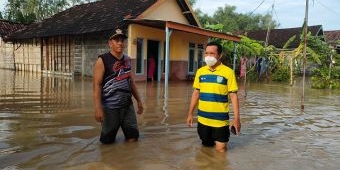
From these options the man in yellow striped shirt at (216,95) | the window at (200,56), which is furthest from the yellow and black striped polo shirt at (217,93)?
the window at (200,56)

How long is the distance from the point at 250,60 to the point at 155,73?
10279mm

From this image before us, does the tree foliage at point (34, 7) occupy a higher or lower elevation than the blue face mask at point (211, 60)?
higher

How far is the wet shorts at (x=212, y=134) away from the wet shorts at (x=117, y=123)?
3.28ft

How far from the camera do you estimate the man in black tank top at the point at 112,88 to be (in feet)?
17.3

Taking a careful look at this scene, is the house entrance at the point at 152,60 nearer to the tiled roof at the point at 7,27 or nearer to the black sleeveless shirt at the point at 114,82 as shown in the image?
the tiled roof at the point at 7,27

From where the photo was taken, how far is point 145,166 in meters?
4.55

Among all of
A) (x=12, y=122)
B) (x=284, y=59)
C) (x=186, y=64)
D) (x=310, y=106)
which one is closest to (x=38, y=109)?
(x=12, y=122)

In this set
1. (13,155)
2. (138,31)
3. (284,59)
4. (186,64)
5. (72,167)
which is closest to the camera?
(72,167)

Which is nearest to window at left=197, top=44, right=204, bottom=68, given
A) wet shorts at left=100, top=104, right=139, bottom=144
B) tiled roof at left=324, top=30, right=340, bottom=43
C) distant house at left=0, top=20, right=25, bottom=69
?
distant house at left=0, top=20, right=25, bottom=69

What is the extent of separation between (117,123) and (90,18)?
17533 mm

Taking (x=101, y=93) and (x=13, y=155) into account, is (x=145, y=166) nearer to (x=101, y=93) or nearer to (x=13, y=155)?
(x=101, y=93)

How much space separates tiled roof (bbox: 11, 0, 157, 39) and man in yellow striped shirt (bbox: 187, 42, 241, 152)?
1358 centimetres

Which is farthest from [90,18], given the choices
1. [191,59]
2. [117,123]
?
[117,123]

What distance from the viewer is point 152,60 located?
20.7 meters
